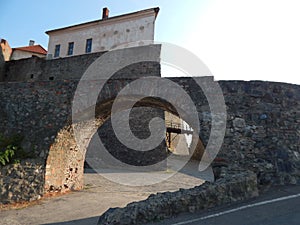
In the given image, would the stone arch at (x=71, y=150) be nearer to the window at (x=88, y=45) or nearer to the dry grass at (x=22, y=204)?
the dry grass at (x=22, y=204)

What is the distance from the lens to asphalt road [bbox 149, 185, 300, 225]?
3045 mm

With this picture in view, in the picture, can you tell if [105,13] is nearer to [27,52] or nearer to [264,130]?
[27,52]

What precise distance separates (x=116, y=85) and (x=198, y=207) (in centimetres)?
368

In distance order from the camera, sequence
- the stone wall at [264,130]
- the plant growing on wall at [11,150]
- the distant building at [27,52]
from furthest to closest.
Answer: the distant building at [27,52] < the plant growing on wall at [11,150] < the stone wall at [264,130]

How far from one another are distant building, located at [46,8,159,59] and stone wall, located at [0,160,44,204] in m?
13.3

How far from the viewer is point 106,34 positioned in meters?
19.1

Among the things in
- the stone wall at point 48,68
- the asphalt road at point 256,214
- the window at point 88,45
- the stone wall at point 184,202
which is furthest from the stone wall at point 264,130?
the window at point 88,45

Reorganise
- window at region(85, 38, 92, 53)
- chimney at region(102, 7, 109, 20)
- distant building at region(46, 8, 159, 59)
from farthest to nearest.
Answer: chimney at region(102, 7, 109, 20)
window at region(85, 38, 92, 53)
distant building at region(46, 8, 159, 59)

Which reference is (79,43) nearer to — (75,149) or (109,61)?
(109,61)

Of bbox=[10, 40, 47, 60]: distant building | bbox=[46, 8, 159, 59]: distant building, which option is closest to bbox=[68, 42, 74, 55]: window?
bbox=[46, 8, 159, 59]: distant building

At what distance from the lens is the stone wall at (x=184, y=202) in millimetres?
3572

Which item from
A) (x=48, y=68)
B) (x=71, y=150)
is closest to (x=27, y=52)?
(x=48, y=68)

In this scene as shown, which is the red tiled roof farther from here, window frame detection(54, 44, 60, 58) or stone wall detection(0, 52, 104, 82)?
stone wall detection(0, 52, 104, 82)

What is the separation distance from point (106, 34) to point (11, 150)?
15.4m
